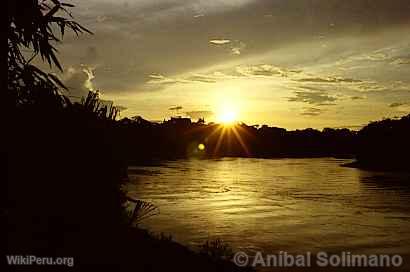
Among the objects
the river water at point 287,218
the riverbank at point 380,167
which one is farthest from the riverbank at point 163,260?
the riverbank at point 380,167

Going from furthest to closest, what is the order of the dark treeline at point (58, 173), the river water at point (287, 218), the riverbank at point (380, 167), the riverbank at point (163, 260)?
the riverbank at point (380, 167), the river water at point (287, 218), the riverbank at point (163, 260), the dark treeline at point (58, 173)

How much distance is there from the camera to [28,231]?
25.0ft

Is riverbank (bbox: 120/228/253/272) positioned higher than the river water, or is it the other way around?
riverbank (bbox: 120/228/253/272)

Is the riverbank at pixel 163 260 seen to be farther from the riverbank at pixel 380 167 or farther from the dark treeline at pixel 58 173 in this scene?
the riverbank at pixel 380 167

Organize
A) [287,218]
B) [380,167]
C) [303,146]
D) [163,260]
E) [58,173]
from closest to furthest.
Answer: [58,173]
[163,260]
[287,218]
[380,167]
[303,146]

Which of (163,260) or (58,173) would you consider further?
Result: (163,260)

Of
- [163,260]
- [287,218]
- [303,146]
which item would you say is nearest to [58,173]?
[163,260]

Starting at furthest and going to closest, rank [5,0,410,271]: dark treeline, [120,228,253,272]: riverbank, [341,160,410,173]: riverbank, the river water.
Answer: [341,160,410,173]: riverbank, the river water, [120,228,253,272]: riverbank, [5,0,410,271]: dark treeline

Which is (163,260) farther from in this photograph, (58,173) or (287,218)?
(287,218)

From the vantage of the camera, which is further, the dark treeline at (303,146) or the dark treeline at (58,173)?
the dark treeline at (303,146)

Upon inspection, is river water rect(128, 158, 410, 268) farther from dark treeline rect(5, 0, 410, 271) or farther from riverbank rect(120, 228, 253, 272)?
dark treeline rect(5, 0, 410, 271)

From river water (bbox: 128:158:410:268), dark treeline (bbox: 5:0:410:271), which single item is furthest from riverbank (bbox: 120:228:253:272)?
river water (bbox: 128:158:410:268)

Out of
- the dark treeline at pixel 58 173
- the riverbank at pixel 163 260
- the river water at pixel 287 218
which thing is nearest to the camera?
the dark treeline at pixel 58 173

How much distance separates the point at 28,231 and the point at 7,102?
6.41 feet
